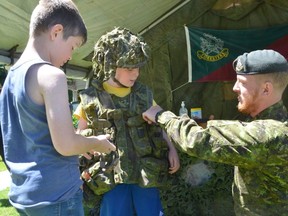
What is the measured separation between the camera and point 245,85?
204 centimetres

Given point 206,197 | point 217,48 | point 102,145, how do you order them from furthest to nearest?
point 217,48
point 206,197
point 102,145

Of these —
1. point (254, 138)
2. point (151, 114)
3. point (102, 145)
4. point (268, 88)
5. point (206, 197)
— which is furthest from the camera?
point (206, 197)

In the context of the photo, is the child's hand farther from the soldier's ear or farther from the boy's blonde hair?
the boy's blonde hair

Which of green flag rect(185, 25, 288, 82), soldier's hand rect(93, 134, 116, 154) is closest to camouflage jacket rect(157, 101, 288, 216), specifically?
soldier's hand rect(93, 134, 116, 154)

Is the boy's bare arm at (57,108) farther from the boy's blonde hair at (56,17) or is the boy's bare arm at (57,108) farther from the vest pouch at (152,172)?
the vest pouch at (152,172)

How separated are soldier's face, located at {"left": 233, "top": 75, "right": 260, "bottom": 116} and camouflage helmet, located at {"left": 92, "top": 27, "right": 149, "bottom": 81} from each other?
2.74 ft

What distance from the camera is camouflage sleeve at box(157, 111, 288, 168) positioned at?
1.78 m

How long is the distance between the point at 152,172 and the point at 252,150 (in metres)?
1.02

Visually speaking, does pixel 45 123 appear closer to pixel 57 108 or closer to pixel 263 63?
pixel 57 108

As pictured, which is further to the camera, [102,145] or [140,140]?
[140,140]

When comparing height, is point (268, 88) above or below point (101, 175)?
above

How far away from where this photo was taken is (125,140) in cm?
273

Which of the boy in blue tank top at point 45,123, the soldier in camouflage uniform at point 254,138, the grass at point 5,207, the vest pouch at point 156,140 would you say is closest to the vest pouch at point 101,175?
the vest pouch at point 156,140

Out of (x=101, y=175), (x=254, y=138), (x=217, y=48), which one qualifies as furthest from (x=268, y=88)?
(x=217, y=48)
